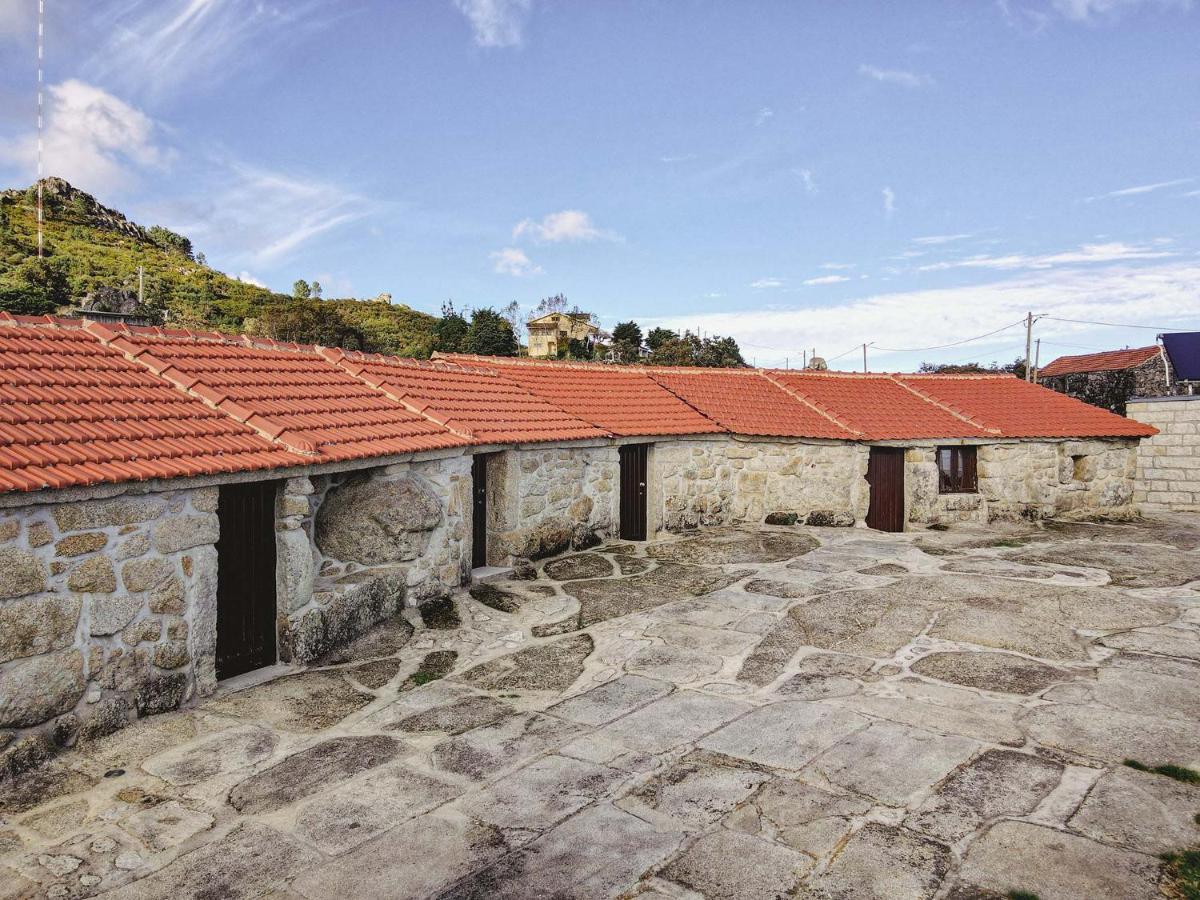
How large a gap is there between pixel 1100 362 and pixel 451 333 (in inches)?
1349

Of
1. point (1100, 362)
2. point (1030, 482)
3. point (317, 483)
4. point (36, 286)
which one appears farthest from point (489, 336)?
point (317, 483)

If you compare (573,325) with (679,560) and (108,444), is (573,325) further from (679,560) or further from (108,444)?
(108,444)

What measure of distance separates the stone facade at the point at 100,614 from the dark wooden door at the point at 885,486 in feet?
37.1

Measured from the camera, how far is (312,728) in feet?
16.4

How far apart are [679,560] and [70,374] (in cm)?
698

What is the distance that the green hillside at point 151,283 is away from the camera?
30.1 metres

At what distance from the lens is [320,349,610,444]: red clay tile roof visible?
875cm

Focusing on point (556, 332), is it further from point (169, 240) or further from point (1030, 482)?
point (1030, 482)

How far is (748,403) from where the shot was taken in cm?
1405

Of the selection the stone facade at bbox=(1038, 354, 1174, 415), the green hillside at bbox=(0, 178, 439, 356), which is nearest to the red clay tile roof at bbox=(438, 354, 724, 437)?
the stone facade at bbox=(1038, 354, 1174, 415)

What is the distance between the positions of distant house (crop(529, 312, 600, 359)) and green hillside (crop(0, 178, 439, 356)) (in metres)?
8.06

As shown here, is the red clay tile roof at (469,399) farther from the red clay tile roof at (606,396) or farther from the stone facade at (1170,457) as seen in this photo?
the stone facade at (1170,457)

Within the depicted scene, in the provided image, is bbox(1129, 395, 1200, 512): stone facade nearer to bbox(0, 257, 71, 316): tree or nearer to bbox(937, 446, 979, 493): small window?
bbox(937, 446, 979, 493): small window

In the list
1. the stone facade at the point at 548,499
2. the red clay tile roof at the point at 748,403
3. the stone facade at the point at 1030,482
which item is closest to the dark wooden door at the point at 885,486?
the stone facade at the point at 1030,482
